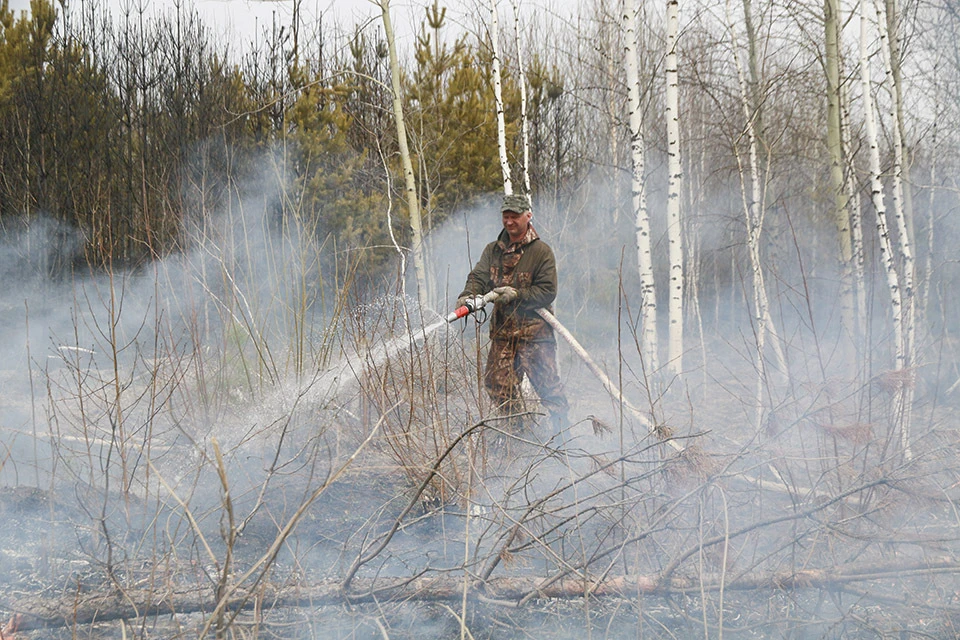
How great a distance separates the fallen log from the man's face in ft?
8.10

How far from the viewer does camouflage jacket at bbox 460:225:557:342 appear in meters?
4.95

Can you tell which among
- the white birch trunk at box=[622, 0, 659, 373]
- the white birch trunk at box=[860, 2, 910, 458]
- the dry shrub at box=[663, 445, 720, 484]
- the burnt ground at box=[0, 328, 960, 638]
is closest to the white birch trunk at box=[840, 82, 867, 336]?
the white birch trunk at box=[860, 2, 910, 458]

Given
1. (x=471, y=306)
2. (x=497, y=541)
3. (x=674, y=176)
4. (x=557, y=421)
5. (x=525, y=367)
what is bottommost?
(x=557, y=421)

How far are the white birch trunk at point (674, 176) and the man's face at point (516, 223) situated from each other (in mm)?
1563

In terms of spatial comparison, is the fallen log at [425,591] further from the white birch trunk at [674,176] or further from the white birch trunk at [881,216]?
the white birch trunk at [674,176]

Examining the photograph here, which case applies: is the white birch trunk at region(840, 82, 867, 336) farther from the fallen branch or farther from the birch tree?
the fallen branch

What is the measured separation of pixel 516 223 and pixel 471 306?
79 centimetres

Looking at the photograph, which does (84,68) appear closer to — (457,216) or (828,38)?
(457,216)

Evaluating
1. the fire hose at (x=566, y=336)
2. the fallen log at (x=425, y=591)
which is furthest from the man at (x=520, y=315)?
the fallen log at (x=425, y=591)

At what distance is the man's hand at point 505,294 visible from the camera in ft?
15.7

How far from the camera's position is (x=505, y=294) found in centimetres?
479

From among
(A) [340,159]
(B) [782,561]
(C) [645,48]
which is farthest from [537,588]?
(C) [645,48]

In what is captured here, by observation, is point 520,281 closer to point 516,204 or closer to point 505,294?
point 505,294

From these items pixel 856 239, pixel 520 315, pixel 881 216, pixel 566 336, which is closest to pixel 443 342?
pixel 520 315
